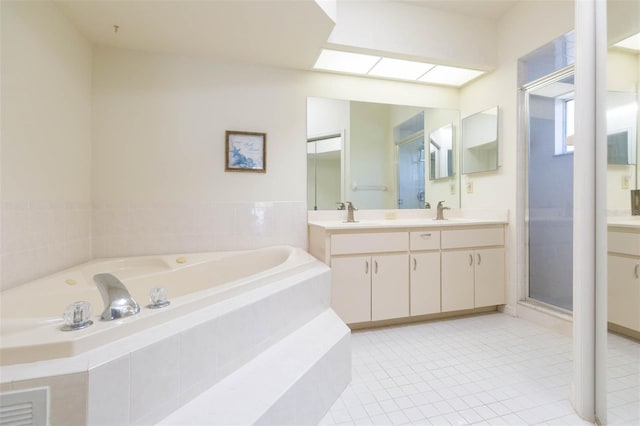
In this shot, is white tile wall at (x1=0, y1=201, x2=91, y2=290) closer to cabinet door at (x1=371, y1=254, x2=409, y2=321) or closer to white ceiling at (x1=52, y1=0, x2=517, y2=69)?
white ceiling at (x1=52, y1=0, x2=517, y2=69)

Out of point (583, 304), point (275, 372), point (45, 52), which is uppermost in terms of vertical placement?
point (45, 52)

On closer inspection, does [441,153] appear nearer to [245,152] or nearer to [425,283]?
[425,283]

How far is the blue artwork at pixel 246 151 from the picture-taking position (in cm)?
241

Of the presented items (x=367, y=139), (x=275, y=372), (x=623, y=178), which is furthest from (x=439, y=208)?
(x=275, y=372)

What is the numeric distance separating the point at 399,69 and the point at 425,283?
1.91 metres

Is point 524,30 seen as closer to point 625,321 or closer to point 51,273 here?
point 625,321

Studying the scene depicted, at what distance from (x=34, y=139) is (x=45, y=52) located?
0.52 m

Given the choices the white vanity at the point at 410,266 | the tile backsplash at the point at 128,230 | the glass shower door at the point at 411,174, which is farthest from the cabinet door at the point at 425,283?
the tile backsplash at the point at 128,230

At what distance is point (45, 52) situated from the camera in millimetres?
1612

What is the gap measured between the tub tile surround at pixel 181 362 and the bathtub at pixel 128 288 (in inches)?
1.2

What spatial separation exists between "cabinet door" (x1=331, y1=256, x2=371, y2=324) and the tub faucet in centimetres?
136

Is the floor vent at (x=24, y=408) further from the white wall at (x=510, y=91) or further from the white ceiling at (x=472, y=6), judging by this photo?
the white ceiling at (x=472, y=6)

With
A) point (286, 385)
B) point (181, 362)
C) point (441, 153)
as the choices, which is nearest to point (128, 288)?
point (181, 362)

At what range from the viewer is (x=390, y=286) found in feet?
7.18
